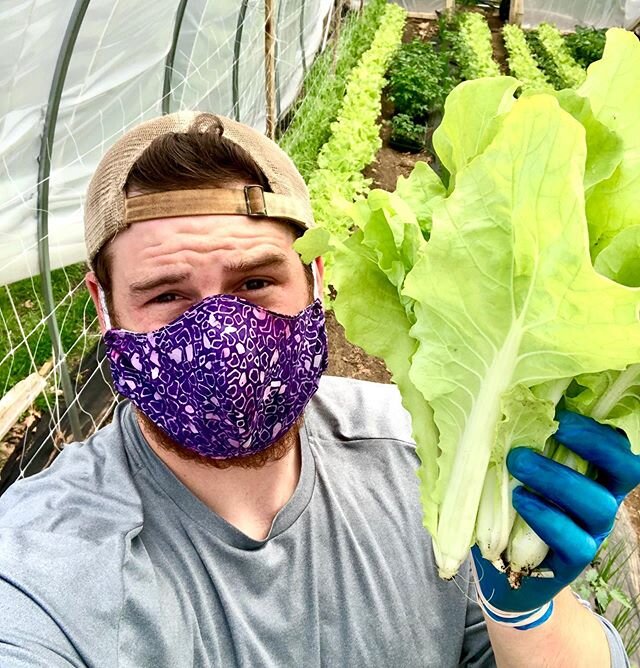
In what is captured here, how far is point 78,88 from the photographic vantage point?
344cm

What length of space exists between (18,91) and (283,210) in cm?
192

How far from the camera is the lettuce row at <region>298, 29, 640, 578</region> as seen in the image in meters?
0.92

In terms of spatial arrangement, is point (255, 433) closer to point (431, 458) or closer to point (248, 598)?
point (248, 598)

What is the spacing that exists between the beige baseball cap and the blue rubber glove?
953mm

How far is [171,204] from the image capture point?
1641 mm

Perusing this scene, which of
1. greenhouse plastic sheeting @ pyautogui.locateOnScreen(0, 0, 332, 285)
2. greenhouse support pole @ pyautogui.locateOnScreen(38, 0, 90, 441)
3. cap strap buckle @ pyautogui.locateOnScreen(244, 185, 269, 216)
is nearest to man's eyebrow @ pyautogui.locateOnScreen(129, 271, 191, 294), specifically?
cap strap buckle @ pyautogui.locateOnScreen(244, 185, 269, 216)

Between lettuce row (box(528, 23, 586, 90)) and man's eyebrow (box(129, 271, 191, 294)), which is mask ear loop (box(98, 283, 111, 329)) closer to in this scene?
man's eyebrow (box(129, 271, 191, 294))

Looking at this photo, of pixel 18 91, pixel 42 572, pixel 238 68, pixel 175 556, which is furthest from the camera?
pixel 238 68

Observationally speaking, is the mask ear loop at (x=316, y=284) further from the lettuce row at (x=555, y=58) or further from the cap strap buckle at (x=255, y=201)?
the lettuce row at (x=555, y=58)

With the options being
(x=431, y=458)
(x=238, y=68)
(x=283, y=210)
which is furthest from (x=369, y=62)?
(x=431, y=458)

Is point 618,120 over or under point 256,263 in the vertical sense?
over

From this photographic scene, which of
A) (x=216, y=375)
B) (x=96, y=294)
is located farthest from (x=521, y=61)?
(x=216, y=375)

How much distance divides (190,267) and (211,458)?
1.61 ft

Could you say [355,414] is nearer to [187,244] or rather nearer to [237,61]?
[187,244]
